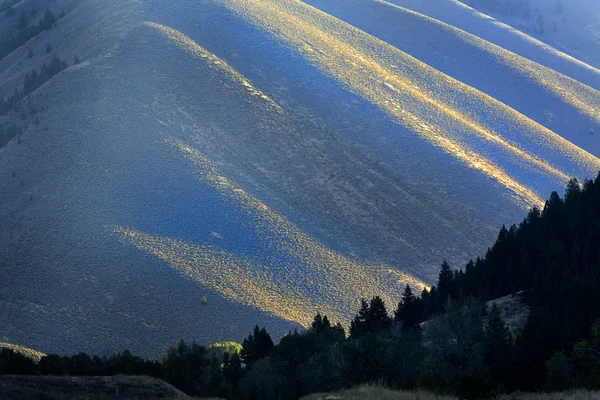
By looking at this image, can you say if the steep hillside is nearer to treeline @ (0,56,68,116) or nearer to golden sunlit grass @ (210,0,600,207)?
golden sunlit grass @ (210,0,600,207)

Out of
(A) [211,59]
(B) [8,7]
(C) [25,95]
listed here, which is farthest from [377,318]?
(B) [8,7]

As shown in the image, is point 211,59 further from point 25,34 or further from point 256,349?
point 256,349

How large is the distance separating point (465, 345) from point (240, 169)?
64203mm

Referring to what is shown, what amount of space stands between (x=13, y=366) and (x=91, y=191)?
161 ft

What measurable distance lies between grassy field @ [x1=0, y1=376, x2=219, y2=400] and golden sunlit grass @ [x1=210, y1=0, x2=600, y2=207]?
267 feet

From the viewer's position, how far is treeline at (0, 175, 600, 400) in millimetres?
32656

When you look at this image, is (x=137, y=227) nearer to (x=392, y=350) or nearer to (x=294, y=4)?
(x=392, y=350)

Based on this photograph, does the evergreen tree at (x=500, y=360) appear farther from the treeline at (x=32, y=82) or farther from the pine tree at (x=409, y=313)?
the treeline at (x=32, y=82)

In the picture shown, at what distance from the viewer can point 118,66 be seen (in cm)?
11262

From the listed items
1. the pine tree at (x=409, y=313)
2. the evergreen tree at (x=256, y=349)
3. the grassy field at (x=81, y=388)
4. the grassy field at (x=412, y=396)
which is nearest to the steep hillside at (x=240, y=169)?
the evergreen tree at (x=256, y=349)

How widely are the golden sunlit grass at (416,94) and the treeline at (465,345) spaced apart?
45.2 meters

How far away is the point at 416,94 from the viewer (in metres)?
126

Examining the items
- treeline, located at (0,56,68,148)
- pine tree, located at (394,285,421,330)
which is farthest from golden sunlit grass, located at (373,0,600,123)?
pine tree, located at (394,285,421,330)

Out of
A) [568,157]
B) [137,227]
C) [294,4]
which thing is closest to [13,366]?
[137,227]
